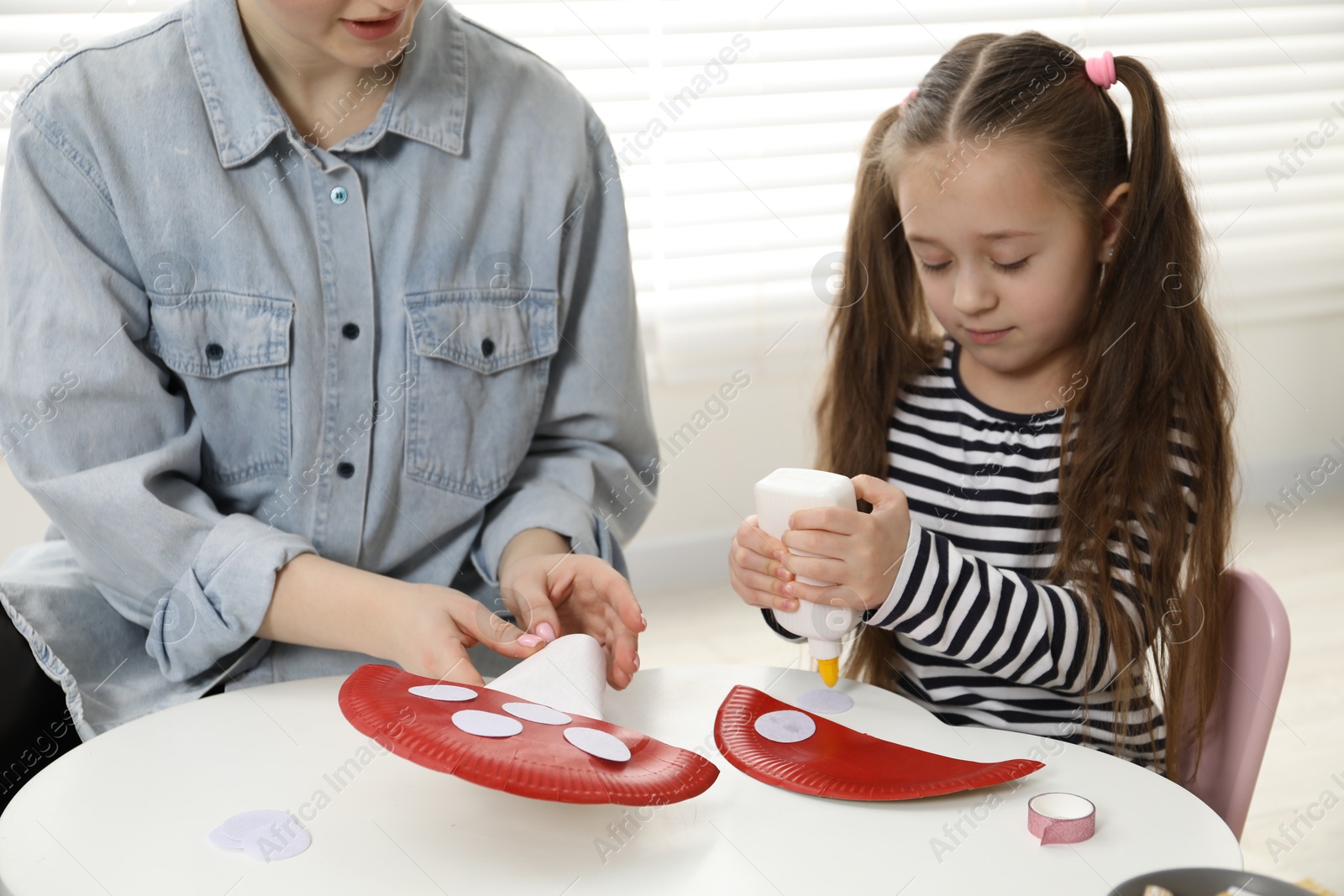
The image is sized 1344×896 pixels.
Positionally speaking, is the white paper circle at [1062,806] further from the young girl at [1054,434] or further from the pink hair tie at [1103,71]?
the pink hair tie at [1103,71]

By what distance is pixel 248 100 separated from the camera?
0.98m

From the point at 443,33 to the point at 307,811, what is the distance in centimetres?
69

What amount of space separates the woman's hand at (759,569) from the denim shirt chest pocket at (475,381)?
266 millimetres

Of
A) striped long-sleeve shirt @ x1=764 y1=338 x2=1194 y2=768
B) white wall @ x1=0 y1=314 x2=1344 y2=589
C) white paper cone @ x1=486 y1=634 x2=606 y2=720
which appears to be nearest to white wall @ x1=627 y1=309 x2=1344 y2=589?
white wall @ x1=0 y1=314 x2=1344 y2=589

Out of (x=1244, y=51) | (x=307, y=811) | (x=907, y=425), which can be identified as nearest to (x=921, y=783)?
(x=307, y=811)

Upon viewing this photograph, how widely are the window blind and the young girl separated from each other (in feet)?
4.49

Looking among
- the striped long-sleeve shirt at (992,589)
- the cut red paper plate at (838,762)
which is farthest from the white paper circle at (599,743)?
the striped long-sleeve shirt at (992,589)

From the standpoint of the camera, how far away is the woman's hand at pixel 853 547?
2.72 feet

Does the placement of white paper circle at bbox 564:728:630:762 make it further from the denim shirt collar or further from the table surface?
the denim shirt collar

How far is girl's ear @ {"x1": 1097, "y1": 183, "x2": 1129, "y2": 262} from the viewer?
1071 millimetres

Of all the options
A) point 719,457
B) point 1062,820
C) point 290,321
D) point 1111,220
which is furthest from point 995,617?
point 719,457

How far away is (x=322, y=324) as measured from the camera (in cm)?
101

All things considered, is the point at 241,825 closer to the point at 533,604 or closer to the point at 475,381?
the point at 533,604

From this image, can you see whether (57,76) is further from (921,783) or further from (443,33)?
(921,783)
